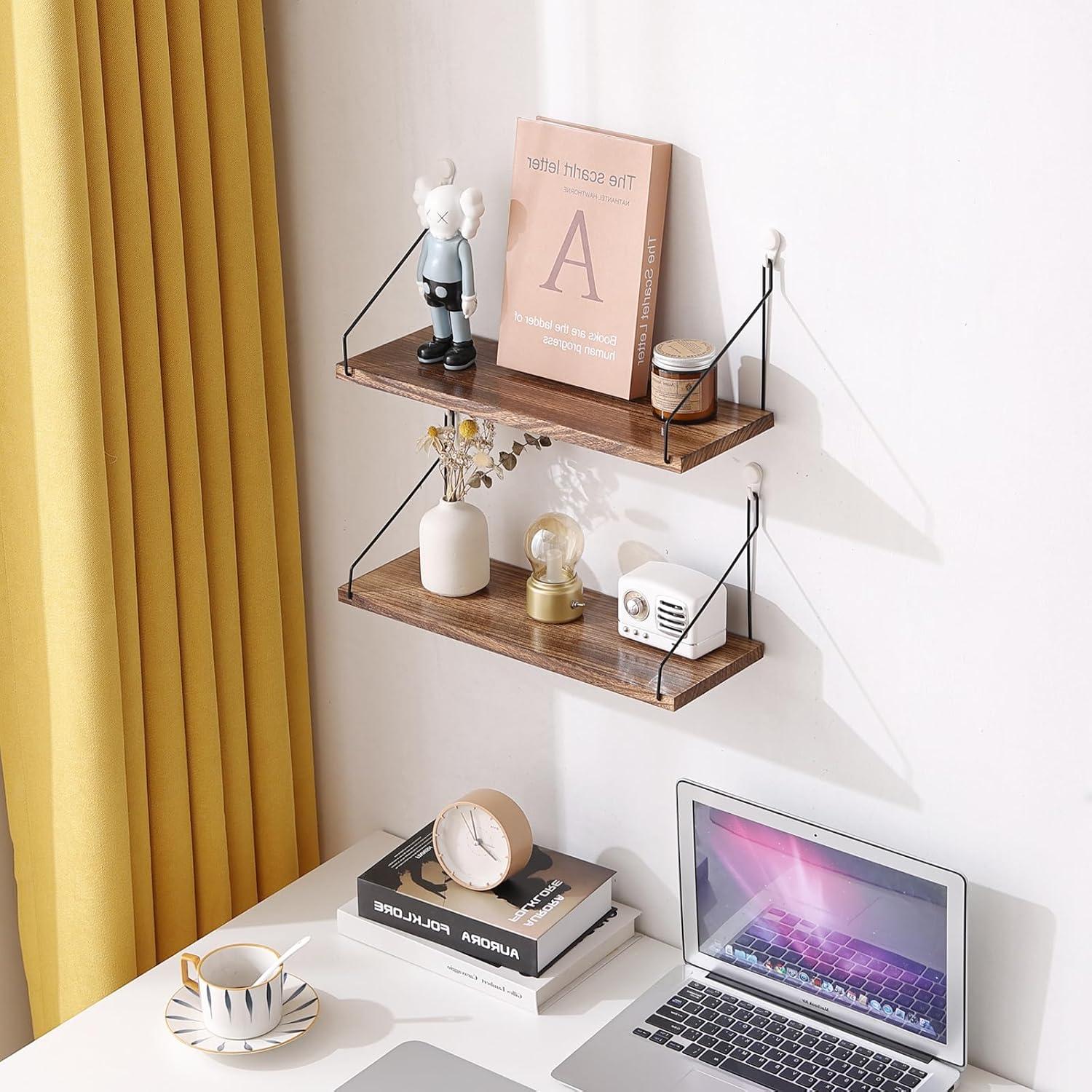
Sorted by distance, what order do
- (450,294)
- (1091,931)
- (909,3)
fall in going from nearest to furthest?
1. (909,3)
2. (1091,931)
3. (450,294)

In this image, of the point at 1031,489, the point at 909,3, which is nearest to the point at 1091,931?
the point at 1031,489

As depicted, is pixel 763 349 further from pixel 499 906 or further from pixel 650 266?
pixel 499 906

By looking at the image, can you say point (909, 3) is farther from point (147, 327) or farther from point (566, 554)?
point (147, 327)

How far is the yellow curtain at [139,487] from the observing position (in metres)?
1.48

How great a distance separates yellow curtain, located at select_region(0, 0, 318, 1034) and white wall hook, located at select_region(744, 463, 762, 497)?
61 centimetres

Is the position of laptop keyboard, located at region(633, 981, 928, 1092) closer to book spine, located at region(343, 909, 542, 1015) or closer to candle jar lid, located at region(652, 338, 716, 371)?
book spine, located at region(343, 909, 542, 1015)

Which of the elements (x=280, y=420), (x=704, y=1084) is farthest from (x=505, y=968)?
(x=280, y=420)

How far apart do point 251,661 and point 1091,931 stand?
101 cm

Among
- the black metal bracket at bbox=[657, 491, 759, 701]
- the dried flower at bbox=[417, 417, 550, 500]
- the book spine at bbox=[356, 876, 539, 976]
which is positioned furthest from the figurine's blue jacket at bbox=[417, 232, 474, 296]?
the book spine at bbox=[356, 876, 539, 976]

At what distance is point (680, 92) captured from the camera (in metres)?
1.38

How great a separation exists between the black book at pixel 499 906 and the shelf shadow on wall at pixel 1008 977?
42 cm

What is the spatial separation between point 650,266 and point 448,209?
0.21m

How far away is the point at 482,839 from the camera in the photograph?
5.38 feet

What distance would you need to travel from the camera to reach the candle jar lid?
1.36 metres
